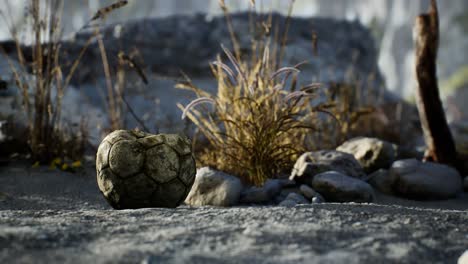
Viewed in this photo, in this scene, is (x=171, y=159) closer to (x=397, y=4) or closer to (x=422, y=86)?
(x=422, y=86)

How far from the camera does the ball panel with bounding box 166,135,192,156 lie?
1775mm

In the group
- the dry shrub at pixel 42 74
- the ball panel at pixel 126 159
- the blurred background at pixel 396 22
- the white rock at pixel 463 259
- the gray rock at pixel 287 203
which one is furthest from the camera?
the blurred background at pixel 396 22

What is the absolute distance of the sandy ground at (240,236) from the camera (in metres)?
1.01

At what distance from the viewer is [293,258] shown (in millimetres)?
995

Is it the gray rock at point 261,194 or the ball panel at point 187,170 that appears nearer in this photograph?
the ball panel at point 187,170

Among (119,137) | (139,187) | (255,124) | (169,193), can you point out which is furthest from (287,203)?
→ (119,137)

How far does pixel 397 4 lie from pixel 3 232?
25.6 meters

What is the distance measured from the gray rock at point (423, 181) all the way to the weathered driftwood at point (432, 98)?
436 mm

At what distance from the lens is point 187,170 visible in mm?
1796

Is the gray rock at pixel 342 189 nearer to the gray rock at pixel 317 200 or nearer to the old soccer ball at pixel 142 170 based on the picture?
the gray rock at pixel 317 200

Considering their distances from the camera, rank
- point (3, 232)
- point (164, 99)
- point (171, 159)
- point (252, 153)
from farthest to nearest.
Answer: point (164, 99) < point (252, 153) < point (171, 159) < point (3, 232)

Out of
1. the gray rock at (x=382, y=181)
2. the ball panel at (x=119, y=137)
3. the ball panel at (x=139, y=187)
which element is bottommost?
the gray rock at (x=382, y=181)

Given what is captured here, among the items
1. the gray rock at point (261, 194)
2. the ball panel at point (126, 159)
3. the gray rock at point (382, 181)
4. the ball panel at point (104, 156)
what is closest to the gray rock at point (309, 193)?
the gray rock at point (261, 194)

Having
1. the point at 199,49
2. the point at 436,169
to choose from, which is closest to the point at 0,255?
the point at 436,169
